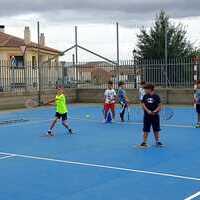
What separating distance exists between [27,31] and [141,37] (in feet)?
35.4

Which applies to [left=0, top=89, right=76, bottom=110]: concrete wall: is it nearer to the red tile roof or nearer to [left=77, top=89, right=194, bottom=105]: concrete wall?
[left=77, top=89, right=194, bottom=105]: concrete wall

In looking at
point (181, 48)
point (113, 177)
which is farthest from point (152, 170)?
point (181, 48)

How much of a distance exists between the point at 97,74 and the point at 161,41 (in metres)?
9.18

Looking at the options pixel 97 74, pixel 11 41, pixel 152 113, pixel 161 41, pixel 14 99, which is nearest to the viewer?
pixel 152 113

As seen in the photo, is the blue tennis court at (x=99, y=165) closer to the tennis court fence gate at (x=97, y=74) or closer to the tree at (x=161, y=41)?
the tennis court fence gate at (x=97, y=74)

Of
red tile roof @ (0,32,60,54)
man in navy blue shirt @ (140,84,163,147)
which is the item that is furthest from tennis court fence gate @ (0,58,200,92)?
man in navy blue shirt @ (140,84,163,147)

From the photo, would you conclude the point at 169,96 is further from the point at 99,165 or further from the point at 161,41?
the point at 99,165

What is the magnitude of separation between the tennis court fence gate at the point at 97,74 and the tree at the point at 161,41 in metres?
7.77

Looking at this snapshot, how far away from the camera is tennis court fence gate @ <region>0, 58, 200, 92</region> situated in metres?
29.1

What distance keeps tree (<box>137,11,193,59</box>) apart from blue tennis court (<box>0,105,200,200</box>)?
21303 millimetres

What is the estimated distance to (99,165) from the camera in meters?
11.3

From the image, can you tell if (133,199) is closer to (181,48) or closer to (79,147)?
(79,147)

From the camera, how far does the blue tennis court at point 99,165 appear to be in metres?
8.84

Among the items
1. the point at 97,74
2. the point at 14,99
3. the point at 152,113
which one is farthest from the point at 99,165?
the point at 97,74
